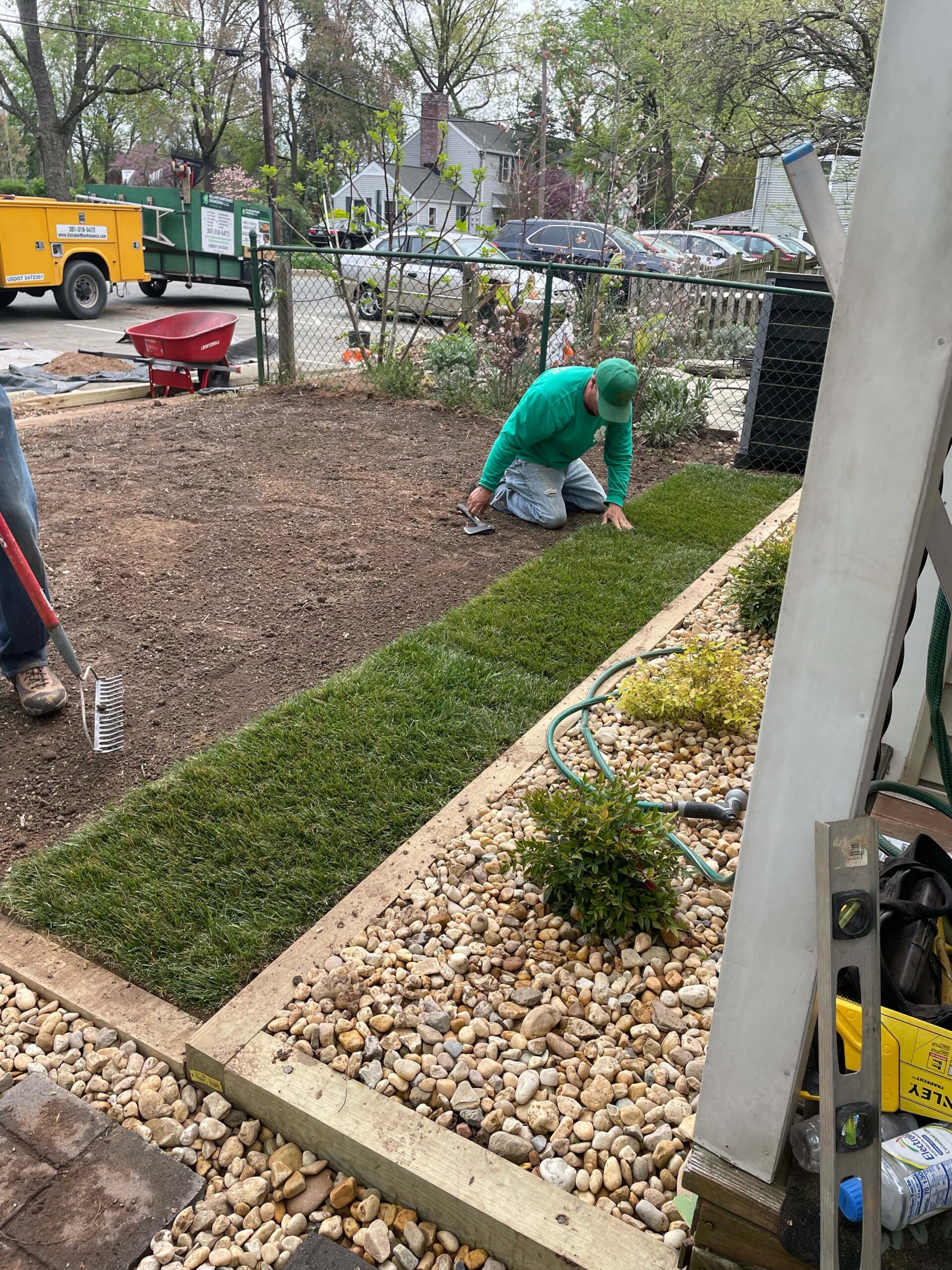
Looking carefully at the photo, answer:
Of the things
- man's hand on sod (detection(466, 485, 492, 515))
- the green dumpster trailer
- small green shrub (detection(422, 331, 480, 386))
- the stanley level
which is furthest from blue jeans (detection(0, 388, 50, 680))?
the green dumpster trailer

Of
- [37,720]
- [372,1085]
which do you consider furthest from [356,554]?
[372,1085]

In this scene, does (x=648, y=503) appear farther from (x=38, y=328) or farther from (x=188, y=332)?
(x=38, y=328)

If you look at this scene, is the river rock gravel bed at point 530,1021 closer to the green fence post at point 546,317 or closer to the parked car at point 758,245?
the green fence post at point 546,317

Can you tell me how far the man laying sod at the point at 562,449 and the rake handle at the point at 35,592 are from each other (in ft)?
9.71

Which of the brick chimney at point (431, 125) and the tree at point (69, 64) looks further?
the tree at point (69, 64)

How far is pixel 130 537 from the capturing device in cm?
525

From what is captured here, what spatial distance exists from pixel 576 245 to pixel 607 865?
50.9ft

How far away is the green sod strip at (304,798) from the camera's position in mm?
2416

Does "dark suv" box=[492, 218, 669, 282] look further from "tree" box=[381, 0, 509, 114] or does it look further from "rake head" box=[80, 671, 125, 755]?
"tree" box=[381, 0, 509, 114]

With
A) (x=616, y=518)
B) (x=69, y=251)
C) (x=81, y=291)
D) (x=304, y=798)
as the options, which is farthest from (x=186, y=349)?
(x=304, y=798)

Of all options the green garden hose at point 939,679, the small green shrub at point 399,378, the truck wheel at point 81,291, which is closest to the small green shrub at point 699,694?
the green garden hose at point 939,679

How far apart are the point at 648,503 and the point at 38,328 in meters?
11.5

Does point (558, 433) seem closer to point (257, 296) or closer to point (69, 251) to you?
point (257, 296)

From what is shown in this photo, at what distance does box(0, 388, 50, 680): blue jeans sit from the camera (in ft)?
10.2
